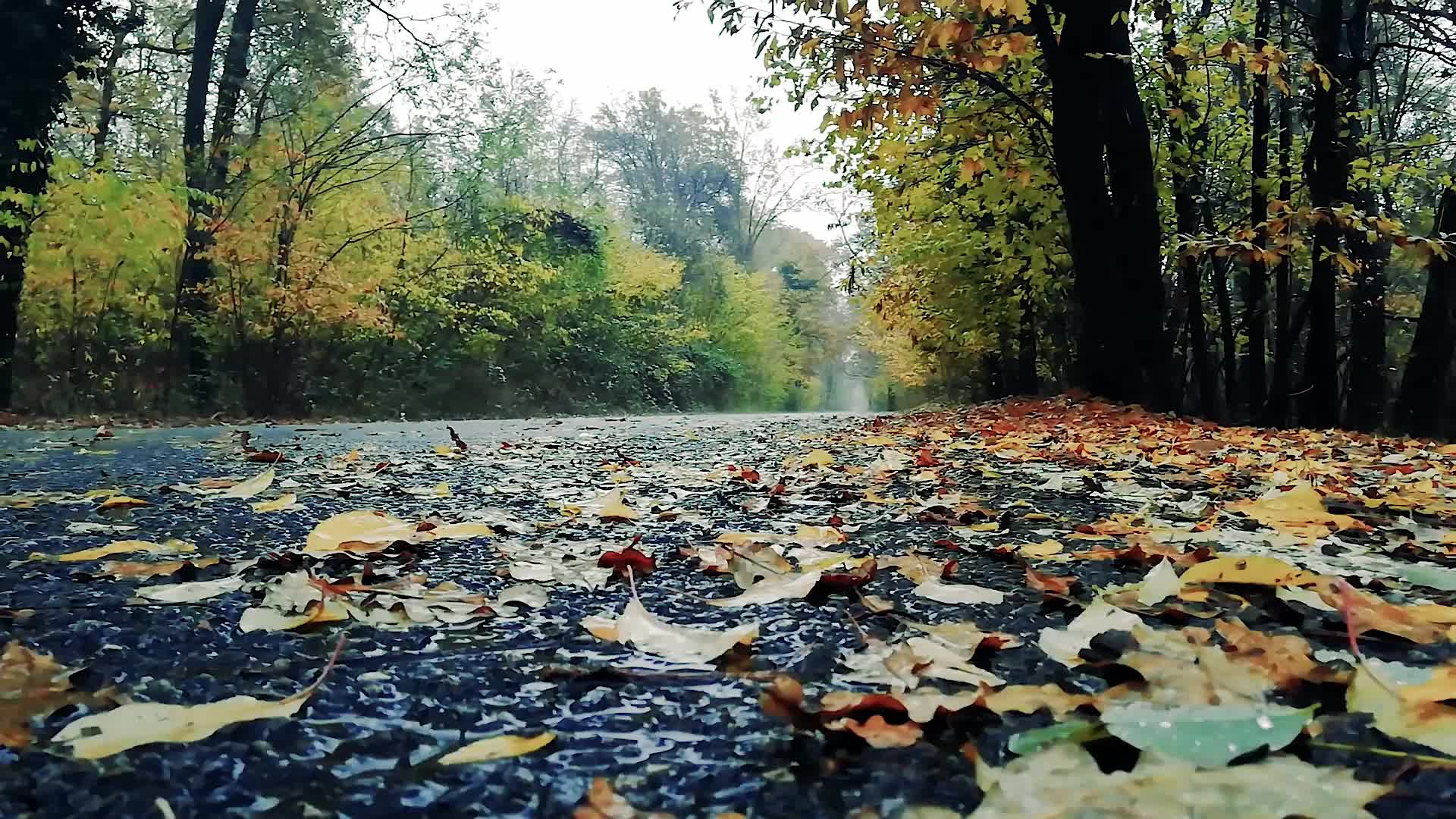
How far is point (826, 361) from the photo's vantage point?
4784cm

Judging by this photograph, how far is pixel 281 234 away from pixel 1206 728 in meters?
13.2

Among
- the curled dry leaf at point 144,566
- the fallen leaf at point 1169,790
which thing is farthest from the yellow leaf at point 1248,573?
the curled dry leaf at point 144,566

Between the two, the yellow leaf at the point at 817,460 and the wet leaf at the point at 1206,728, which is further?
the yellow leaf at the point at 817,460

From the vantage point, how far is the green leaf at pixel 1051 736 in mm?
762

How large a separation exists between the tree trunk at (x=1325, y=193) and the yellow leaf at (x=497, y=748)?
27.0 ft

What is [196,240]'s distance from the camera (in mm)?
11336

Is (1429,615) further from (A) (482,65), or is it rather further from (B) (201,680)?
(A) (482,65)

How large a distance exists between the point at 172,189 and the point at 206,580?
10724 millimetres

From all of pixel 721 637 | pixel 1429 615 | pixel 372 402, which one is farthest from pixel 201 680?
pixel 372 402

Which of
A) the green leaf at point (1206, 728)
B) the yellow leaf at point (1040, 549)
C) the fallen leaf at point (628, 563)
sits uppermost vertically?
the green leaf at point (1206, 728)

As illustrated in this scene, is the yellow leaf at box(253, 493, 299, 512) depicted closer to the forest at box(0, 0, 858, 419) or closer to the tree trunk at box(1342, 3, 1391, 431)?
the forest at box(0, 0, 858, 419)

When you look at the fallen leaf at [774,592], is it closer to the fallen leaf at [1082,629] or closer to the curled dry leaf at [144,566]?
the fallen leaf at [1082,629]

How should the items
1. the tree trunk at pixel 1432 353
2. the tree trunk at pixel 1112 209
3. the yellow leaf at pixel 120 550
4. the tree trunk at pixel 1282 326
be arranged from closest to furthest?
the yellow leaf at pixel 120 550
the tree trunk at pixel 1112 209
the tree trunk at pixel 1432 353
the tree trunk at pixel 1282 326

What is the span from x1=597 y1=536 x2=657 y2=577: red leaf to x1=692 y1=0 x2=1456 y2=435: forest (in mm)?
3741
